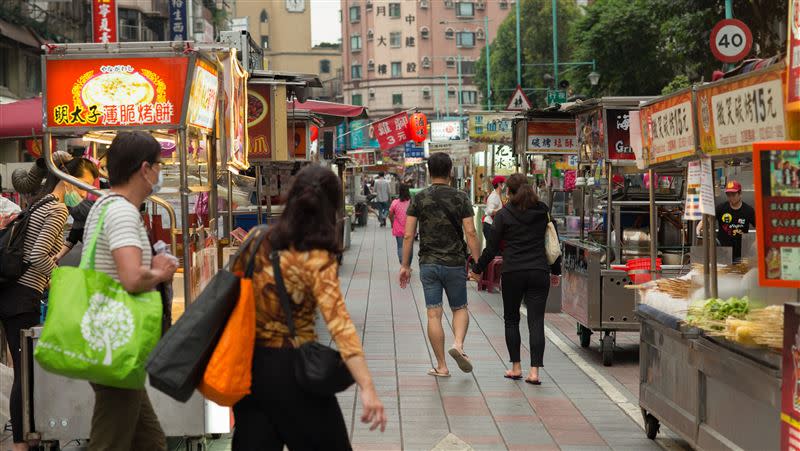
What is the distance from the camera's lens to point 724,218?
13.8 meters

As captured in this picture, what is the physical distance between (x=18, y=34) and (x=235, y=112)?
27.6 meters

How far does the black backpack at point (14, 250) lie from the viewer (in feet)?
23.5

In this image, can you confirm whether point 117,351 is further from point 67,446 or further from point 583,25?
point 583,25

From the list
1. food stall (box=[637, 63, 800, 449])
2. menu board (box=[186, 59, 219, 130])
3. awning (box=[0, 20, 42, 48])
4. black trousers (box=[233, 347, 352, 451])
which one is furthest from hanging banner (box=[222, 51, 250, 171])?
awning (box=[0, 20, 42, 48])

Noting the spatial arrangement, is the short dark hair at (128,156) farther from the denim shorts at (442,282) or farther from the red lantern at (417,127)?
the red lantern at (417,127)

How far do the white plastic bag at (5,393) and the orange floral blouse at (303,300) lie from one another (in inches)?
166

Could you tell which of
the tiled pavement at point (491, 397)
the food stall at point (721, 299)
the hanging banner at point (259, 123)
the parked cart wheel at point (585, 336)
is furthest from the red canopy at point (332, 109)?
the food stall at point (721, 299)

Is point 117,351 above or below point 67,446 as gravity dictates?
above

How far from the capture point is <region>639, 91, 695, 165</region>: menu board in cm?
682

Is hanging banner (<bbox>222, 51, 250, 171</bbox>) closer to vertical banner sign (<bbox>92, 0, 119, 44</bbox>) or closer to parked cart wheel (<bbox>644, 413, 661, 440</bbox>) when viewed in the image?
parked cart wheel (<bbox>644, 413, 661, 440</bbox>)

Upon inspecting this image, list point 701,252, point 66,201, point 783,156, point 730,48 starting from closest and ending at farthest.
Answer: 1. point 783,156
2. point 701,252
3. point 66,201
4. point 730,48

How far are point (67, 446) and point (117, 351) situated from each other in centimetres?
336

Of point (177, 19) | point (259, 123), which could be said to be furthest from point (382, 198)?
point (259, 123)

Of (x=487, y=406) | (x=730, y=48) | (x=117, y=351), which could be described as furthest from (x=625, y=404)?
(x=730, y=48)
